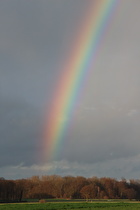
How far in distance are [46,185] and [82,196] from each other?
24.4 m

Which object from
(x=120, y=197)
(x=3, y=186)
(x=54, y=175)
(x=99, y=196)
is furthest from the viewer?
(x=54, y=175)

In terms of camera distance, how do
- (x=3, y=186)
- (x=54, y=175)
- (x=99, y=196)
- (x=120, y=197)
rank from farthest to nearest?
(x=54, y=175)
(x=120, y=197)
(x=99, y=196)
(x=3, y=186)

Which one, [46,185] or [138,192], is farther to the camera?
[138,192]

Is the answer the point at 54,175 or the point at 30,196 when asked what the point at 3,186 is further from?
the point at 54,175

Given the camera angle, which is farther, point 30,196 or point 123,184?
point 123,184

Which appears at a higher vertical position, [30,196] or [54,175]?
[54,175]

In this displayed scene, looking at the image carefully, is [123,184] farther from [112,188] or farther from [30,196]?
[30,196]

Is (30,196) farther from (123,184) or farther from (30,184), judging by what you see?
(123,184)

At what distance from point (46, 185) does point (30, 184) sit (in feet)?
32.6

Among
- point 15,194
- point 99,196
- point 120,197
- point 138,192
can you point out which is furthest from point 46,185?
point 138,192

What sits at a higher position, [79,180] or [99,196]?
[79,180]

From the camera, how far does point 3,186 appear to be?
139250 millimetres

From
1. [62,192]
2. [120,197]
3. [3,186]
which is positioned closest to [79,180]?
[62,192]

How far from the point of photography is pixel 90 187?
147500mm
